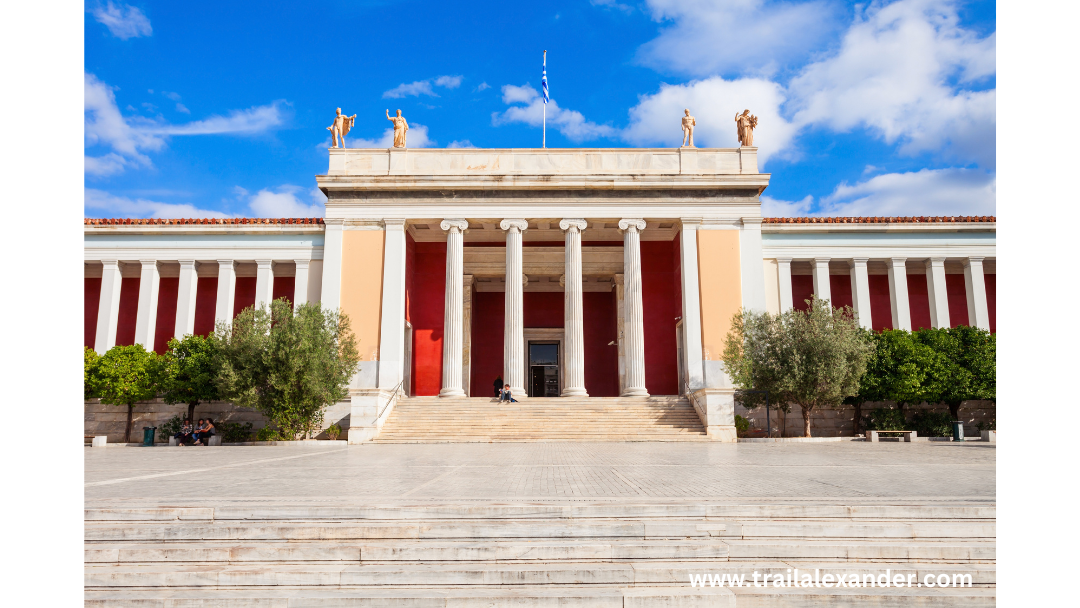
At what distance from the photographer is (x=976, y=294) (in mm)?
27062

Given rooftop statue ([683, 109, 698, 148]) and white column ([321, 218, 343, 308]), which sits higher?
rooftop statue ([683, 109, 698, 148])

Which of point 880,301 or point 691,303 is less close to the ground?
point 880,301

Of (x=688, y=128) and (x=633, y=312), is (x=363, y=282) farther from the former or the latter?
(x=688, y=128)

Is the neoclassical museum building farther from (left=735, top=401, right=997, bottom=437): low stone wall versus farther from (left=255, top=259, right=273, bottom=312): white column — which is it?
(left=735, top=401, right=997, bottom=437): low stone wall

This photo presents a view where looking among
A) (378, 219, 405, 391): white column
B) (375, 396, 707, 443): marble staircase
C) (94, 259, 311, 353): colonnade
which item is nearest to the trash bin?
(375, 396, 707, 443): marble staircase

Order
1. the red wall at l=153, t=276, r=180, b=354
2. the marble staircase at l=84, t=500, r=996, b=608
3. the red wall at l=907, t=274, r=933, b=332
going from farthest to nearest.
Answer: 1. the red wall at l=907, t=274, r=933, b=332
2. the red wall at l=153, t=276, r=180, b=354
3. the marble staircase at l=84, t=500, r=996, b=608

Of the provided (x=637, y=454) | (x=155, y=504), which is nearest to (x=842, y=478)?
(x=637, y=454)

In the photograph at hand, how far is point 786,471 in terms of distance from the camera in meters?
9.36

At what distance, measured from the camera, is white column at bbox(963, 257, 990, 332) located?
26812 mm

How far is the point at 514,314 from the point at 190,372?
10863 mm

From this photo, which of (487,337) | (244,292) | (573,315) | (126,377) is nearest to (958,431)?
(573,315)

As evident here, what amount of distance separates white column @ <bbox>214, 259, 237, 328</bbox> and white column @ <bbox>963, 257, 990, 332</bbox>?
2992 centimetres

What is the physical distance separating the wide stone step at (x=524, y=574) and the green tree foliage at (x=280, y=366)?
14338 mm
